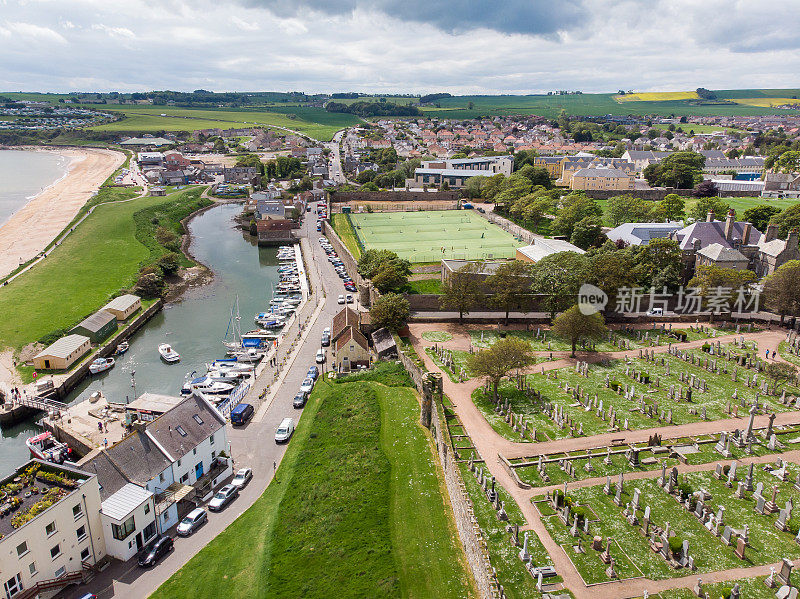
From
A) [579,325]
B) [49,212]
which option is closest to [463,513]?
[579,325]

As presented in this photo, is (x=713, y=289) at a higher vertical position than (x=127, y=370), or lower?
higher

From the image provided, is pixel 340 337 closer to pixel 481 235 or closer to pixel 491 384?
pixel 491 384

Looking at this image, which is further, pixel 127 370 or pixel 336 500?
pixel 127 370

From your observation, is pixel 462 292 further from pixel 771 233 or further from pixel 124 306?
pixel 771 233

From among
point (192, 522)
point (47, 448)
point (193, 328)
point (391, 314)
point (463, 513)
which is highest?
point (391, 314)

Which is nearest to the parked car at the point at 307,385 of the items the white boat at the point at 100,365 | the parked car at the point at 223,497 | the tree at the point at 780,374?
the parked car at the point at 223,497

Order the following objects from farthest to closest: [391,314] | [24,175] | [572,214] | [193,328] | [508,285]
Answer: [24,175] → [572,214] → [193,328] → [508,285] → [391,314]

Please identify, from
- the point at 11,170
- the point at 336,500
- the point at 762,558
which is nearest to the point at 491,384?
the point at 336,500
